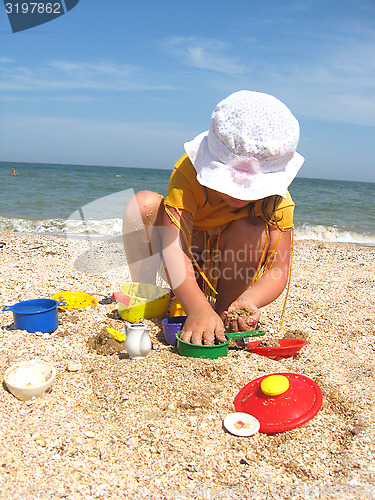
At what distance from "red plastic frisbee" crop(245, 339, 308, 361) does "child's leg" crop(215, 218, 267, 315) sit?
0.45m

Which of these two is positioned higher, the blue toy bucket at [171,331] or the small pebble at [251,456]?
the small pebble at [251,456]

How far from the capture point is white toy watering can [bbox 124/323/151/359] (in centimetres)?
199

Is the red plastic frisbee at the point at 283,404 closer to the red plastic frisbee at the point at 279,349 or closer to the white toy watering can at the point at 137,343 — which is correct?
the red plastic frisbee at the point at 279,349

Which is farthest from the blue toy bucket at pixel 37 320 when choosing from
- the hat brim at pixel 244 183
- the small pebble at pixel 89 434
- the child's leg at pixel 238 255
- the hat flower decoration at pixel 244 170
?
the hat flower decoration at pixel 244 170

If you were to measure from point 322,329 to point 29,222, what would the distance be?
21.5 ft

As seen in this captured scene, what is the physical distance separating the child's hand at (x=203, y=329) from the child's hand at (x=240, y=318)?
120 mm

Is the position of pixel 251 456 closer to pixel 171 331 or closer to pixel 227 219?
pixel 171 331

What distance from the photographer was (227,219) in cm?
234

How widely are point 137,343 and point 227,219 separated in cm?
86

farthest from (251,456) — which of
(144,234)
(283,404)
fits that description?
(144,234)

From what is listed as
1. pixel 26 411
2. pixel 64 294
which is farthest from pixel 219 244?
pixel 26 411

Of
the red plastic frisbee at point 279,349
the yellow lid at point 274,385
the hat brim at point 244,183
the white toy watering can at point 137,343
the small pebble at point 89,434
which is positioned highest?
the hat brim at point 244,183

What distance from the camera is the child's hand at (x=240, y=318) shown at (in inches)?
86.3

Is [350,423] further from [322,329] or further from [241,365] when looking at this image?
[322,329]
